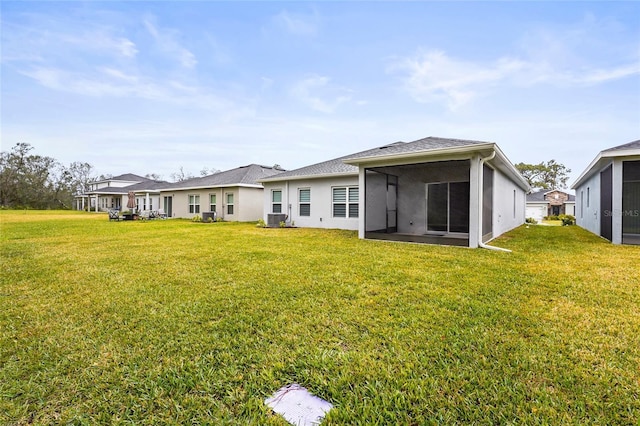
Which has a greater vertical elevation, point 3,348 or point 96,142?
point 96,142

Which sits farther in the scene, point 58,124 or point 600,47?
point 58,124

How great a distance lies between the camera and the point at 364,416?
181 centimetres

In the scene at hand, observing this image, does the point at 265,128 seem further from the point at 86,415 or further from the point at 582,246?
the point at 86,415

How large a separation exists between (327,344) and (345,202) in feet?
33.4

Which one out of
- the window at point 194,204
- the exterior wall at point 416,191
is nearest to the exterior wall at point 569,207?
the exterior wall at point 416,191

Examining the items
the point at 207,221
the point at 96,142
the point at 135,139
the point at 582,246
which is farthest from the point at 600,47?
the point at 96,142

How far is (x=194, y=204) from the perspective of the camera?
69.5ft

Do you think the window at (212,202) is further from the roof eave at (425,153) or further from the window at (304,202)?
the roof eave at (425,153)

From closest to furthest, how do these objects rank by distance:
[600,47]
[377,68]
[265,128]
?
[600,47] → [377,68] → [265,128]

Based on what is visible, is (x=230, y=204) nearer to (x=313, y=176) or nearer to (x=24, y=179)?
(x=313, y=176)

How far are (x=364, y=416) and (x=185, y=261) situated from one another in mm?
5301

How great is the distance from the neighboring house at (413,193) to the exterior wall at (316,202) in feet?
0.14

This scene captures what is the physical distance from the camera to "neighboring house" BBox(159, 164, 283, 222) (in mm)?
18250

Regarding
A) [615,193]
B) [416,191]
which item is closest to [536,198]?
[615,193]
